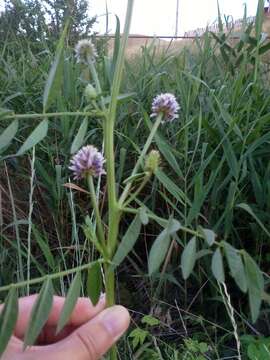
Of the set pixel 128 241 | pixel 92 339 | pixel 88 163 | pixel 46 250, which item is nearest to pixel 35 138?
pixel 88 163

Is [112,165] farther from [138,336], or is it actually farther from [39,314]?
[138,336]

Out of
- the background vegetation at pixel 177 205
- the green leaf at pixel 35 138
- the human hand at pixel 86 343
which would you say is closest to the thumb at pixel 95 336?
the human hand at pixel 86 343

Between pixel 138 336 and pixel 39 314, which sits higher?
pixel 39 314

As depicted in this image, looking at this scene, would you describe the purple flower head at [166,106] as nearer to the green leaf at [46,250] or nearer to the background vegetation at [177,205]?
the background vegetation at [177,205]

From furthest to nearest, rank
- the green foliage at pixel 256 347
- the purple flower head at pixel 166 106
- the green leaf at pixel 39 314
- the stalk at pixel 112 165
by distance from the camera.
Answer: the green foliage at pixel 256 347
the purple flower head at pixel 166 106
the stalk at pixel 112 165
the green leaf at pixel 39 314

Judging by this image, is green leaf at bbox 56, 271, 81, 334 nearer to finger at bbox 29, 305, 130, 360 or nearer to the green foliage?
finger at bbox 29, 305, 130, 360

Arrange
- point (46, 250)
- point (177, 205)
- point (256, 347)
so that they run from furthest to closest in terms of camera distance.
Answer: point (177, 205) < point (46, 250) < point (256, 347)

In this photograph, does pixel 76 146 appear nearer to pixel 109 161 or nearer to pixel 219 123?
pixel 109 161

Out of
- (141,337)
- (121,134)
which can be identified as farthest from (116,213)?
(121,134)
